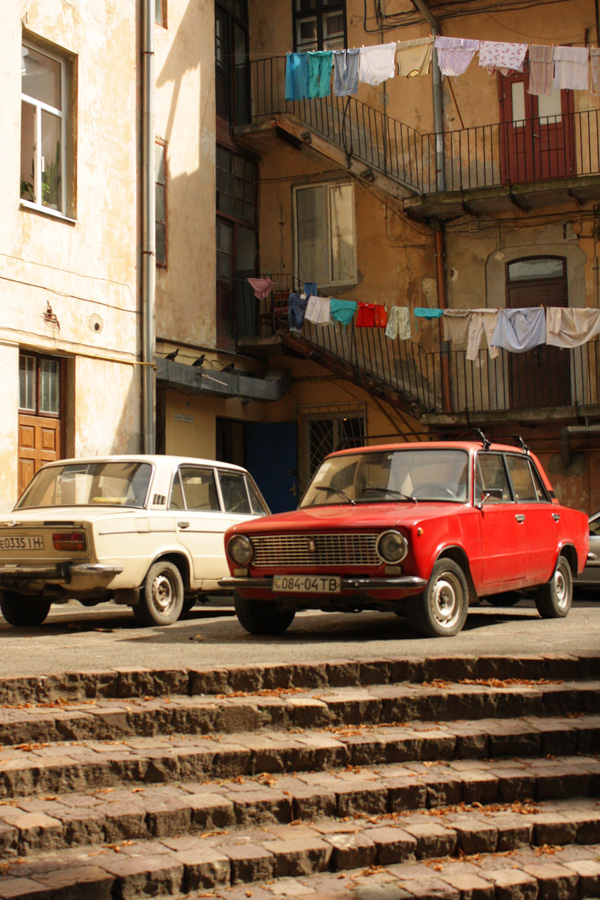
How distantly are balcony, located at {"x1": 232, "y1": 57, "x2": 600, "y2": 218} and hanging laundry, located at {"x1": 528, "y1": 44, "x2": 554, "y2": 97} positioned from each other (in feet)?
4.61

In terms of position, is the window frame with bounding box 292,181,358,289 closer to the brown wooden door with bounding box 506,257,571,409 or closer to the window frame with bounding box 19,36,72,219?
the brown wooden door with bounding box 506,257,571,409

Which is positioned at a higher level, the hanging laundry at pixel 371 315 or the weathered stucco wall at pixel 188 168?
the weathered stucco wall at pixel 188 168

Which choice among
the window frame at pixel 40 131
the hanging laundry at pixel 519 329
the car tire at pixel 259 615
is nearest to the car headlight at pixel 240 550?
the car tire at pixel 259 615

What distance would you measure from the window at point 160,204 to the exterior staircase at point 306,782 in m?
12.8

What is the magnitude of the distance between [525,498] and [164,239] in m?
10.1

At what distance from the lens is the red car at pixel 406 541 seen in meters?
7.65

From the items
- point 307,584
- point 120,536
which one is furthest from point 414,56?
point 307,584

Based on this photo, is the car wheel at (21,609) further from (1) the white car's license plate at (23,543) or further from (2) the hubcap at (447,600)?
(2) the hubcap at (447,600)

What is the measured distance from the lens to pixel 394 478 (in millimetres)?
8797

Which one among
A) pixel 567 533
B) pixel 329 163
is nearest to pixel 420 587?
pixel 567 533

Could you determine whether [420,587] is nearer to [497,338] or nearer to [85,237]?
[85,237]

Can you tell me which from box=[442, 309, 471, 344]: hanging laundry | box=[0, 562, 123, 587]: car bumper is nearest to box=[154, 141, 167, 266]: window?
box=[442, 309, 471, 344]: hanging laundry

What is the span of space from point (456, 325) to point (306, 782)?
1515 cm

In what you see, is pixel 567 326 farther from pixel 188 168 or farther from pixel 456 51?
pixel 188 168
